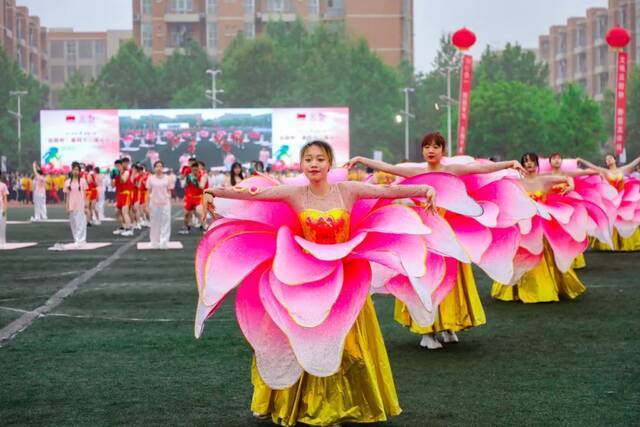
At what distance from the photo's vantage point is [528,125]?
68250mm

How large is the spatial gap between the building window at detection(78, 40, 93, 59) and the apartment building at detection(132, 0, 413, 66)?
1298 inches

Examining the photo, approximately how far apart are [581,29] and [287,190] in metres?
115

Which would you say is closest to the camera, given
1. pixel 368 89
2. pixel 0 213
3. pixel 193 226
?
pixel 0 213

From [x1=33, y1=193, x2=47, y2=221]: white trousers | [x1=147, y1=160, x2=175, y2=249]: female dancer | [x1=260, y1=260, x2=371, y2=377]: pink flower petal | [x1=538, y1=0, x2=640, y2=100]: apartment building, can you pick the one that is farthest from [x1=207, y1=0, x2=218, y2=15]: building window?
[x1=260, y1=260, x2=371, y2=377]: pink flower petal

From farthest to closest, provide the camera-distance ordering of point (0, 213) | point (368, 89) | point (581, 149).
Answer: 1. point (368, 89)
2. point (581, 149)
3. point (0, 213)

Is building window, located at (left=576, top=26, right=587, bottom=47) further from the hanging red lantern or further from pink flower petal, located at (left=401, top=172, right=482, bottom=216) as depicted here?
pink flower petal, located at (left=401, top=172, right=482, bottom=216)

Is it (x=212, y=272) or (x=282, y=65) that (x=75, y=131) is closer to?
(x=282, y=65)

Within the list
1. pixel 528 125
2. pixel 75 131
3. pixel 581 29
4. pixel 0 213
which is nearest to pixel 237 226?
pixel 0 213

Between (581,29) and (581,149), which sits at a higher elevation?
(581,29)

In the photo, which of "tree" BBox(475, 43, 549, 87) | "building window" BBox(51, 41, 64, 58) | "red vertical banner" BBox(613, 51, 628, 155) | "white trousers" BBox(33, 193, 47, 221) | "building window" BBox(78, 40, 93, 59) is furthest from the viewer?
"building window" BBox(78, 40, 93, 59)

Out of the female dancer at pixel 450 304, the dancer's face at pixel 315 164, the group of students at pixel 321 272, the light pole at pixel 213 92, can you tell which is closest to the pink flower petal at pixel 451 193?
the group of students at pixel 321 272

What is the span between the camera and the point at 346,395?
5926 mm

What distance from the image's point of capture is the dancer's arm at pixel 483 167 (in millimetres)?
8836

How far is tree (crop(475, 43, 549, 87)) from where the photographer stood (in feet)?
303
